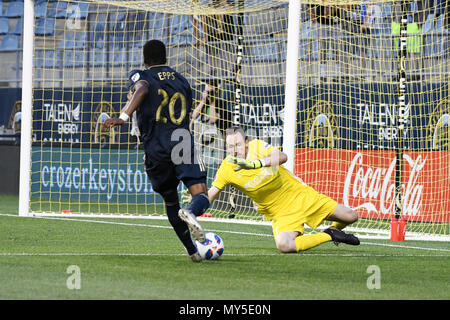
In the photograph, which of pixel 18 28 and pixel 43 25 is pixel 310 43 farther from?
pixel 18 28

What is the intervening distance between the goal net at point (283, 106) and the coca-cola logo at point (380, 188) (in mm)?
20

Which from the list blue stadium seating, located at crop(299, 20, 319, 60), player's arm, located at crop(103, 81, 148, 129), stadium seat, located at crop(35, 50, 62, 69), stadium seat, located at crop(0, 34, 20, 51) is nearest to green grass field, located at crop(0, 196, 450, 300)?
player's arm, located at crop(103, 81, 148, 129)

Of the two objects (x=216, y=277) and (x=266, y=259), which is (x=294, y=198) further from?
(x=216, y=277)

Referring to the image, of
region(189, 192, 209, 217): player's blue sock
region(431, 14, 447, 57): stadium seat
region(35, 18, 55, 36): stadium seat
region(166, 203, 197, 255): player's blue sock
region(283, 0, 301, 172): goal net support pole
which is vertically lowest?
region(166, 203, 197, 255): player's blue sock

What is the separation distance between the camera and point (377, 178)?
565 inches

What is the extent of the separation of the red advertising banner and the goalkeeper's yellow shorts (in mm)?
5225

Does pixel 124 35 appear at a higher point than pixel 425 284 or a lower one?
higher

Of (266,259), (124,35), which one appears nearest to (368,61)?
(124,35)

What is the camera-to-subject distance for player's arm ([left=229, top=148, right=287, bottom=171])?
7.59 m

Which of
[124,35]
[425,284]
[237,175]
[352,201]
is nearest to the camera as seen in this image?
[425,284]

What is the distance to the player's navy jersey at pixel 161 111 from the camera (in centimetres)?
725

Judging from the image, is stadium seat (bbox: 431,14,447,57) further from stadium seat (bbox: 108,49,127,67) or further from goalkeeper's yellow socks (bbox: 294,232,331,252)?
goalkeeper's yellow socks (bbox: 294,232,331,252)
